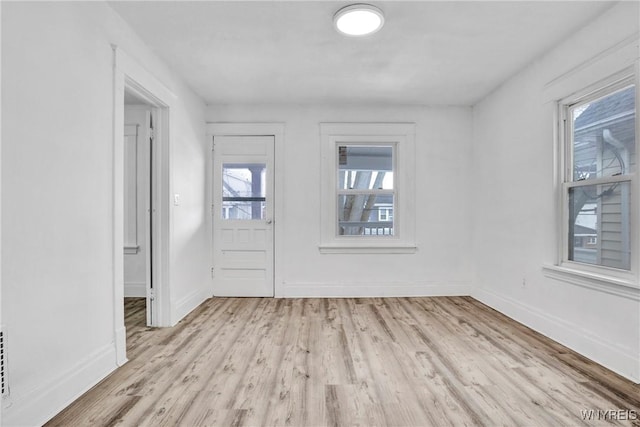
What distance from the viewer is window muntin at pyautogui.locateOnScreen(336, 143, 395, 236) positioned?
4.47 meters

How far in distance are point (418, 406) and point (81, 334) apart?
2022 millimetres

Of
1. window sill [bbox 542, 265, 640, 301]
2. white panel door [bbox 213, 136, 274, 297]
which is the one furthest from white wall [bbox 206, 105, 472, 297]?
window sill [bbox 542, 265, 640, 301]

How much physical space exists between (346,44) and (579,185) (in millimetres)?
2234

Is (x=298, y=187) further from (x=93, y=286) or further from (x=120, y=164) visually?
(x=93, y=286)

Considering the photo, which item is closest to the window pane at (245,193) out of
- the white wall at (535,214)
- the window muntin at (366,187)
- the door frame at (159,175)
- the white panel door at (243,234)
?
the white panel door at (243,234)

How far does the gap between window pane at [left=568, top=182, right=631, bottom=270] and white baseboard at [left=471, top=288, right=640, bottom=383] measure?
55 cm

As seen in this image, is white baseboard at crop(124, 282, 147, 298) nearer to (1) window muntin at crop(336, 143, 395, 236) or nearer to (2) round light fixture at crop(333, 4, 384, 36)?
(1) window muntin at crop(336, 143, 395, 236)

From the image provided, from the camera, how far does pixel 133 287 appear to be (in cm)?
446

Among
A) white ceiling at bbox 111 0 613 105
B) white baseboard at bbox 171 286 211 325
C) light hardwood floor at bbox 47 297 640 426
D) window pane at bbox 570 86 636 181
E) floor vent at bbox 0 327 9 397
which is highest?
white ceiling at bbox 111 0 613 105

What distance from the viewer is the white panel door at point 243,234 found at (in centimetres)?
435

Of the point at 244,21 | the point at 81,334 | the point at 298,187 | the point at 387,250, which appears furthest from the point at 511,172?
the point at 81,334

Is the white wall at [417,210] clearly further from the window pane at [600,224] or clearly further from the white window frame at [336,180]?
the window pane at [600,224]

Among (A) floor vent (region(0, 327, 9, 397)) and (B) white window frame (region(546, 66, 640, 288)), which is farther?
(B) white window frame (region(546, 66, 640, 288))

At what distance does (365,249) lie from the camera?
4.35 meters
